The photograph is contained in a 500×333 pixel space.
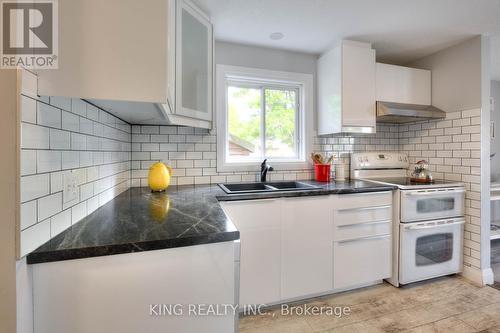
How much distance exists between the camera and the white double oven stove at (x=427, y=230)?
2.00 meters

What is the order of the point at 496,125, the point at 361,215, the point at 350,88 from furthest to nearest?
1. the point at 496,125
2. the point at 350,88
3. the point at 361,215

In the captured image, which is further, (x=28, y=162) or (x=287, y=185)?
(x=287, y=185)

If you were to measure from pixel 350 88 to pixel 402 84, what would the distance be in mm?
693

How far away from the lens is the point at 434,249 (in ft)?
6.93

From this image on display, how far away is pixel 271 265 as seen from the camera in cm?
174

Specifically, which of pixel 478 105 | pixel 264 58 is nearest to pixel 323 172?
pixel 264 58

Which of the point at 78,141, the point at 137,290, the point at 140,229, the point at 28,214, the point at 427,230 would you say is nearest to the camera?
the point at 28,214

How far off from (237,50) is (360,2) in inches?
43.0

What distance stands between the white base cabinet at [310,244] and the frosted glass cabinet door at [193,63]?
2.41ft

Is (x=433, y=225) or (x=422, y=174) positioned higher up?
(x=422, y=174)

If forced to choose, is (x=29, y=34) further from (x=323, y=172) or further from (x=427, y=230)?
(x=427, y=230)

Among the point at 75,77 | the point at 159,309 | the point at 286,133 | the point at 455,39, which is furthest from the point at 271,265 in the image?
the point at 455,39

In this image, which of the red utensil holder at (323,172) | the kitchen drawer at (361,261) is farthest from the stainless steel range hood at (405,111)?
the kitchen drawer at (361,261)

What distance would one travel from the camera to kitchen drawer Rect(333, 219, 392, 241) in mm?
1902
